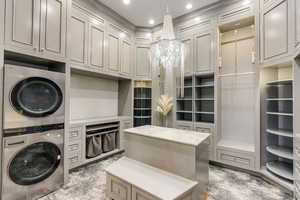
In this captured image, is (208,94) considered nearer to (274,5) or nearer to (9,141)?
(274,5)

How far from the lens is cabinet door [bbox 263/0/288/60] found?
7.25 feet

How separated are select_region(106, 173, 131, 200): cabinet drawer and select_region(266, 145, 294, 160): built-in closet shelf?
2.45 m

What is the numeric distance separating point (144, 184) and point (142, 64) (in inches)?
132

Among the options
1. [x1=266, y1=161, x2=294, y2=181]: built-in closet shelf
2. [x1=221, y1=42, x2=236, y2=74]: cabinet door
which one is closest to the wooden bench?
[x1=266, y1=161, x2=294, y2=181]: built-in closet shelf

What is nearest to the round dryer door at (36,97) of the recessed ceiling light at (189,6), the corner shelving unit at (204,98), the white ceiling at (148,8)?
the white ceiling at (148,8)

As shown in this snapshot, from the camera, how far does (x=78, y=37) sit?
115 inches

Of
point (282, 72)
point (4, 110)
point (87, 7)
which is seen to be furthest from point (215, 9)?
point (4, 110)

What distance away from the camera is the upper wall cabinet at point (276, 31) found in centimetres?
216

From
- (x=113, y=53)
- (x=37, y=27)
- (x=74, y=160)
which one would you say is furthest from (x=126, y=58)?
(x=74, y=160)

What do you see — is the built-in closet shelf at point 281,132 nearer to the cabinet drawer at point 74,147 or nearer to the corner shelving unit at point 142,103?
the corner shelving unit at point 142,103

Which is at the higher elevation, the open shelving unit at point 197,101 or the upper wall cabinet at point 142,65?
the upper wall cabinet at point 142,65

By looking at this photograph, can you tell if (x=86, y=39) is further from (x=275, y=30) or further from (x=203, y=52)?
(x=275, y=30)

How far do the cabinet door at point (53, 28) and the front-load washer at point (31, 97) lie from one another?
1.20 ft

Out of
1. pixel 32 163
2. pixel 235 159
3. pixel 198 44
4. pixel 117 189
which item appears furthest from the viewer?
pixel 198 44
